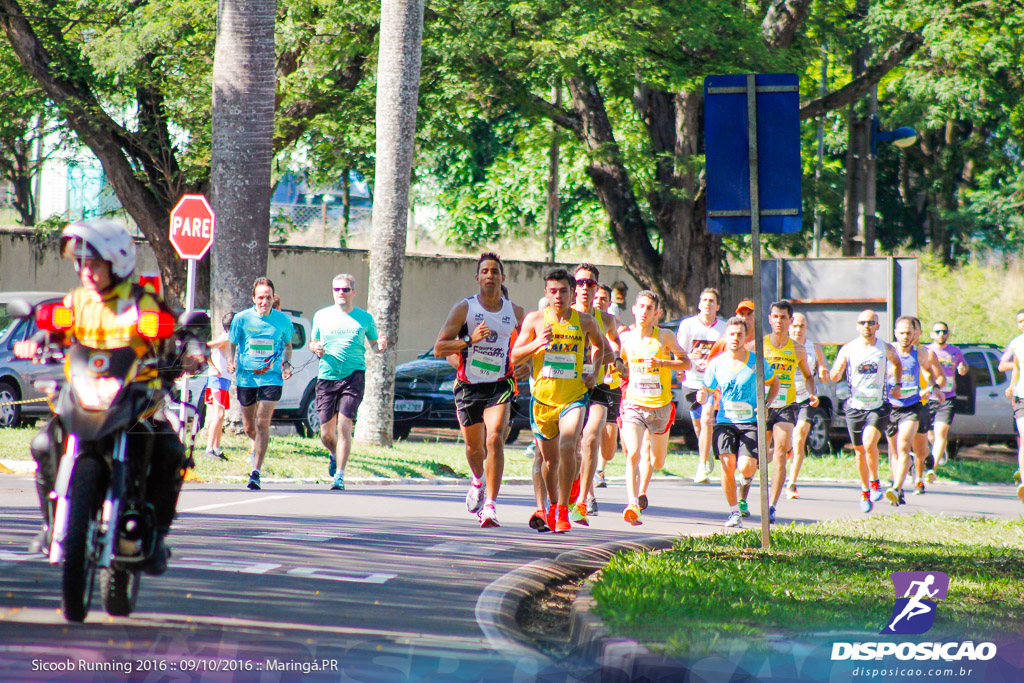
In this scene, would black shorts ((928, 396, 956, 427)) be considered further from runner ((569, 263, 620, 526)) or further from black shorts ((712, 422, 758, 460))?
runner ((569, 263, 620, 526))

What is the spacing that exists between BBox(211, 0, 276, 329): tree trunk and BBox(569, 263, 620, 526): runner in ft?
19.1

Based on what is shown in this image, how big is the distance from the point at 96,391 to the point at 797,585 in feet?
13.6

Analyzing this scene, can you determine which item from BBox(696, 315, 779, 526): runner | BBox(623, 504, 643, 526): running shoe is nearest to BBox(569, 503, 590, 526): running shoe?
BBox(623, 504, 643, 526): running shoe

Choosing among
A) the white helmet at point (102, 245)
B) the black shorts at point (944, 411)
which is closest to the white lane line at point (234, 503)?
the white helmet at point (102, 245)

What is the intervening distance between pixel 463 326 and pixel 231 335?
12.7 feet

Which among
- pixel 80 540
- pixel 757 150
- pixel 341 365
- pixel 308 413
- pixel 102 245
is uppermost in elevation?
pixel 757 150

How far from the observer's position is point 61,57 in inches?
749

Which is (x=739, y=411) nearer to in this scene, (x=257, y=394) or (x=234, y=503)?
(x=234, y=503)

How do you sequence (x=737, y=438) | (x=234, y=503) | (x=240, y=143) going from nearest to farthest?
(x=234, y=503) → (x=737, y=438) → (x=240, y=143)

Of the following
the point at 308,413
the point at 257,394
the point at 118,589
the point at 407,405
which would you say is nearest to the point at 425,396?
→ the point at 407,405

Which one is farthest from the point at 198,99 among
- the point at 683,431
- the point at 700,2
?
the point at 683,431

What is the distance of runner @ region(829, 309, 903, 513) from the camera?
1353 cm

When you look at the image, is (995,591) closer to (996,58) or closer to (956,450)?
(956,450)

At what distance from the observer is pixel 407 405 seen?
19.3 metres
